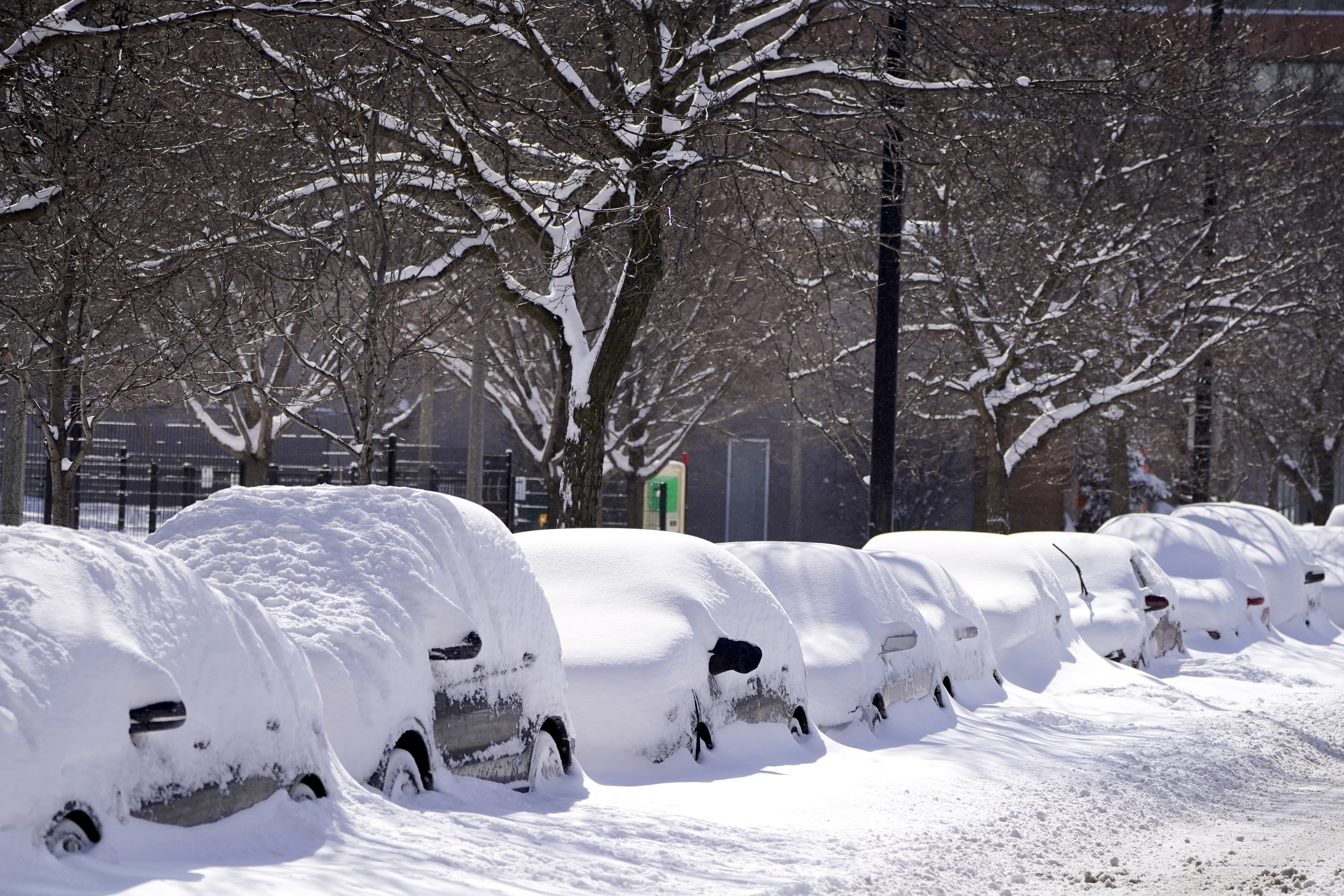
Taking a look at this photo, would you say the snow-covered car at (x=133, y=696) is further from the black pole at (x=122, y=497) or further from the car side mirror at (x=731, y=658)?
the black pole at (x=122, y=497)

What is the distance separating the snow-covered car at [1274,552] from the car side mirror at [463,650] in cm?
1357

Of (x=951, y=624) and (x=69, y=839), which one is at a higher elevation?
(x=951, y=624)

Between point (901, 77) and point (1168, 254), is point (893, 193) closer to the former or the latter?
point (901, 77)

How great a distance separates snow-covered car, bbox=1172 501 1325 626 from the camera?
1817cm

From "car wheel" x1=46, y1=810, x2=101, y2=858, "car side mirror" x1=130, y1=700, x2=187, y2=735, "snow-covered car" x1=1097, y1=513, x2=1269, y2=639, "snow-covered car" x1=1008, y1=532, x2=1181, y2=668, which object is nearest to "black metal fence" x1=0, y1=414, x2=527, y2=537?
"snow-covered car" x1=1008, y1=532, x2=1181, y2=668

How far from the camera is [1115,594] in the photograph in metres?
14.5

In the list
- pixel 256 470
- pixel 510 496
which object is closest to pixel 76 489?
pixel 256 470

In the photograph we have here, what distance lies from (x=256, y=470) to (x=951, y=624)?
44.2 feet

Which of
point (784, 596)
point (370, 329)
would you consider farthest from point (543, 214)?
point (784, 596)

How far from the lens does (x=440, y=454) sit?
95.0 feet

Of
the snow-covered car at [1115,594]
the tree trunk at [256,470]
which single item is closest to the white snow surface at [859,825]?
the snow-covered car at [1115,594]

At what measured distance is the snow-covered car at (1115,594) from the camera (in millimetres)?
13977

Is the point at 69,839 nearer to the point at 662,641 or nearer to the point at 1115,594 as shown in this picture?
the point at 662,641

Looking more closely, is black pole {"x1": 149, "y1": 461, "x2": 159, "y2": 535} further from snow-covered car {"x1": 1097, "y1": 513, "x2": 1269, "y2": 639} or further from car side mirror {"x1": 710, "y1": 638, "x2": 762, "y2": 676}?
car side mirror {"x1": 710, "y1": 638, "x2": 762, "y2": 676}
